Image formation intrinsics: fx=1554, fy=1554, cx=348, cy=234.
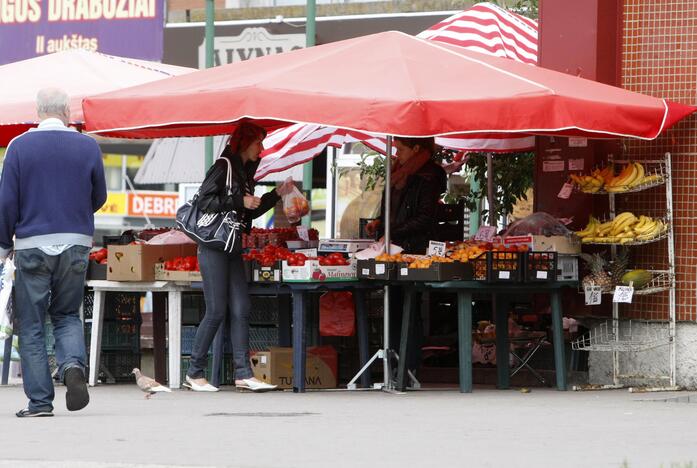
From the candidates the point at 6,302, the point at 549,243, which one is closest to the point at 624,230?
the point at 549,243

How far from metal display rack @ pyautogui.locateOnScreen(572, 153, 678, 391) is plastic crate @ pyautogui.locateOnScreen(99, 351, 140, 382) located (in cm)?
400

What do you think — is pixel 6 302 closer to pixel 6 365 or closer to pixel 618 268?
pixel 6 365

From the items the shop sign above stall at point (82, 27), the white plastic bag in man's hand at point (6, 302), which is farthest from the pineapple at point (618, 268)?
the shop sign above stall at point (82, 27)

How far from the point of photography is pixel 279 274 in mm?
12031

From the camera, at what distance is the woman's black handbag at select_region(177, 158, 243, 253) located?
11.7 metres

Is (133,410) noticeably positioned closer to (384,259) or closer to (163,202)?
(384,259)

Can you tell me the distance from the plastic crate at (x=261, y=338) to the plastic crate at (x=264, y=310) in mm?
59

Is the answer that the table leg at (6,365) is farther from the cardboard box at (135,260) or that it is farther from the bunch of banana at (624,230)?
the bunch of banana at (624,230)

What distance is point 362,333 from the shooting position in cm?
1244

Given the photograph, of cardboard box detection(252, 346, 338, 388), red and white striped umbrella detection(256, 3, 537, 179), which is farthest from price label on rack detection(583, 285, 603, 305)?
red and white striped umbrella detection(256, 3, 537, 179)

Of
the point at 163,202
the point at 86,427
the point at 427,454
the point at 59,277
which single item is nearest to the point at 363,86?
the point at 59,277

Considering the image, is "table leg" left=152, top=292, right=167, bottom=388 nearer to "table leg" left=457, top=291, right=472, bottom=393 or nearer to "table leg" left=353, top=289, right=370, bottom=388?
"table leg" left=353, top=289, right=370, bottom=388

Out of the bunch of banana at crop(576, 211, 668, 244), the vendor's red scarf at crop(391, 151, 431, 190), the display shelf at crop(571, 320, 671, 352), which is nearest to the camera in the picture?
the bunch of banana at crop(576, 211, 668, 244)

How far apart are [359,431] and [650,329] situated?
444cm
